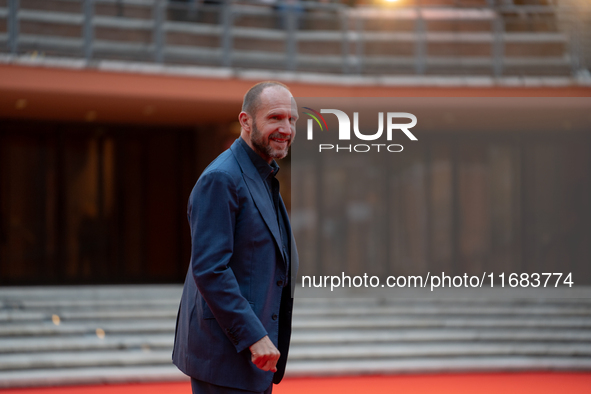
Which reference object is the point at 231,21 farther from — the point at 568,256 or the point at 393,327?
the point at 568,256

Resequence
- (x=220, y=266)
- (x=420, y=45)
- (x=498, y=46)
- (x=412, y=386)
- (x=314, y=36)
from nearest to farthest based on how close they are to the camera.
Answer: (x=220, y=266)
(x=412, y=386)
(x=498, y=46)
(x=420, y=45)
(x=314, y=36)

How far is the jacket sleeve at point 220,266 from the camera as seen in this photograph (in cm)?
189

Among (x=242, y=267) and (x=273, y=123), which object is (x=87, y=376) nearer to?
(x=242, y=267)

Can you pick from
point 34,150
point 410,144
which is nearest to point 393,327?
point 410,144

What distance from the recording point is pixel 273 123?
81.0 inches

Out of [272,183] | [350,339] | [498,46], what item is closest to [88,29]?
[350,339]

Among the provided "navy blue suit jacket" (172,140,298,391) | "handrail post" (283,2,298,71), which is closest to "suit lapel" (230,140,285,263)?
"navy blue suit jacket" (172,140,298,391)

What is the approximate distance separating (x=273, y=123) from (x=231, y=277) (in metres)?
0.52

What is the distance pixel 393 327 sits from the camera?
8727 mm

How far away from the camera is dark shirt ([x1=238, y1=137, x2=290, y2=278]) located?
214 centimetres

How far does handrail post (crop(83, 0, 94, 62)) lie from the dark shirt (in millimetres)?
7096

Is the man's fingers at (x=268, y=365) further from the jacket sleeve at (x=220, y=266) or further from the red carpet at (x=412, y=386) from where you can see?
the red carpet at (x=412, y=386)

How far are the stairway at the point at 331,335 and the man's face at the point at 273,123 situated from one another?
5.71 metres

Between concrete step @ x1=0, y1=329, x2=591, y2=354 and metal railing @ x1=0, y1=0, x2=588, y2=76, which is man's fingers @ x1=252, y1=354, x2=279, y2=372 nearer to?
concrete step @ x1=0, y1=329, x2=591, y2=354
